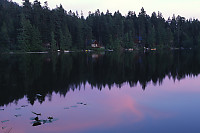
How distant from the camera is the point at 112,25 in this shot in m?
139

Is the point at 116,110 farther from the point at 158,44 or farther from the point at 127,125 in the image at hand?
the point at 158,44

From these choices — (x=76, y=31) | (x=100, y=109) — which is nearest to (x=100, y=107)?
(x=100, y=109)

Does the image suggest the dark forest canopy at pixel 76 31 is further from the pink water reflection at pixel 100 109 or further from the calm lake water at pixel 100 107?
the pink water reflection at pixel 100 109

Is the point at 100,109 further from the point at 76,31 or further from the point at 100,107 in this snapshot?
the point at 76,31

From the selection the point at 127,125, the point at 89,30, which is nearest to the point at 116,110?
the point at 127,125

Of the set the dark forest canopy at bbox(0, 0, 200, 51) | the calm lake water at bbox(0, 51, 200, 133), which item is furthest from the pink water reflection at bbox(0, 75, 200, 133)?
the dark forest canopy at bbox(0, 0, 200, 51)

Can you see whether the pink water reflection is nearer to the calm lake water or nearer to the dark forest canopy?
the calm lake water

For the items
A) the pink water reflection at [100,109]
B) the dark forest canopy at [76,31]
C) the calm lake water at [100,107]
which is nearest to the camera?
the calm lake water at [100,107]

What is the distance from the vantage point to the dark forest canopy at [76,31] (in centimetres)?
10006

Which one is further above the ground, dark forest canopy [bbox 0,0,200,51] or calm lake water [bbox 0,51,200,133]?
dark forest canopy [bbox 0,0,200,51]

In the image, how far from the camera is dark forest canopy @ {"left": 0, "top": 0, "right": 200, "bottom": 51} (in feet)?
328

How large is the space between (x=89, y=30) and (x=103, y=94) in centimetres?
10807

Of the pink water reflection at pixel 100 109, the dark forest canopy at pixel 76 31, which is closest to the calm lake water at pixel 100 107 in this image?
the pink water reflection at pixel 100 109

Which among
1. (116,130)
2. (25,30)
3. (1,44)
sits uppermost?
(25,30)
